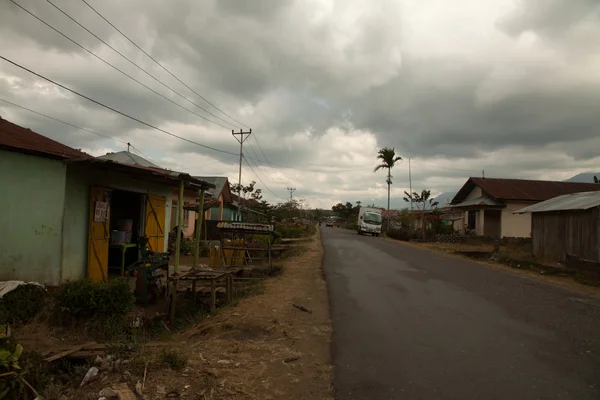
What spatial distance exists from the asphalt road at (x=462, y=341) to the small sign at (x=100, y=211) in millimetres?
5773

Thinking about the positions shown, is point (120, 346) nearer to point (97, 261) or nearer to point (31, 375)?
point (31, 375)

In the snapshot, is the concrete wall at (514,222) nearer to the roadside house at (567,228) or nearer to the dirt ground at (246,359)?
the roadside house at (567,228)

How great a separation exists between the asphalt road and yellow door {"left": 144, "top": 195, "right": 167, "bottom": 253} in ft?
19.1

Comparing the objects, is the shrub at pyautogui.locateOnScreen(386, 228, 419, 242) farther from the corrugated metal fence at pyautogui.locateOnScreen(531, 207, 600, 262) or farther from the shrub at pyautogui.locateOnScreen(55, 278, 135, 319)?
the shrub at pyautogui.locateOnScreen(55, 278, 135, 319)

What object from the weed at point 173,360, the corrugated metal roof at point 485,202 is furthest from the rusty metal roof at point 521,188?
the weed at point 173,360

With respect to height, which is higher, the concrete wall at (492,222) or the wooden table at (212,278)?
the concrete wall at (492,222)

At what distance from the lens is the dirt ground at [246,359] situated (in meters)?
4.47

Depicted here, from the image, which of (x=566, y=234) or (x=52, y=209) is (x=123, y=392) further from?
(x=566, y=234)

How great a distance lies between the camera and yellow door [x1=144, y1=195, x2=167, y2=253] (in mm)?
12898

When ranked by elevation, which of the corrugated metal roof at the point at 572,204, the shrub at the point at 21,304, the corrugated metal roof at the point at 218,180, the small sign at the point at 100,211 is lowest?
the shrub at the point at 21,304

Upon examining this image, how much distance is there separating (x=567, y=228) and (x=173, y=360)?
53.6 ft

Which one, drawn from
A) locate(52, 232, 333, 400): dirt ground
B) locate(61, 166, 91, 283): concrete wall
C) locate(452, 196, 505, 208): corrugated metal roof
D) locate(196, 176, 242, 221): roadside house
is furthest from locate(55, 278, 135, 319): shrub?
locate(452, 196, 505, 208): corrugated metal roof

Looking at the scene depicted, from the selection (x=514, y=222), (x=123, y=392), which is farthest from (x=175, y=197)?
(x=514, y=222)

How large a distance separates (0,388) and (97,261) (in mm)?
6029
